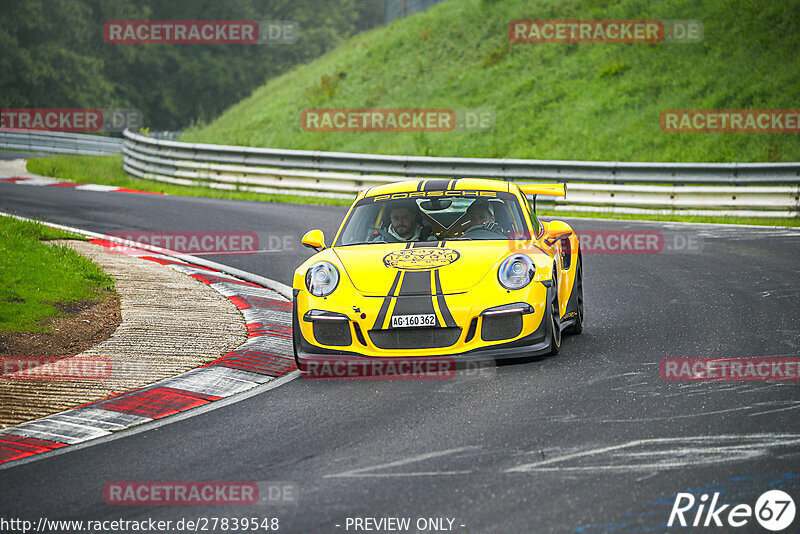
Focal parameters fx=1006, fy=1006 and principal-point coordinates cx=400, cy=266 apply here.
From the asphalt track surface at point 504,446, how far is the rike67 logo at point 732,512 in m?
0.06

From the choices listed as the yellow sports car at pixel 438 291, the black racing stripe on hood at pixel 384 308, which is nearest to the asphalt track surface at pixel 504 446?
the yellow sports car at pixel 438 291

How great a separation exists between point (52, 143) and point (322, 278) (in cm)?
3345

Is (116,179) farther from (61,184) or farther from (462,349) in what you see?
(462,349)

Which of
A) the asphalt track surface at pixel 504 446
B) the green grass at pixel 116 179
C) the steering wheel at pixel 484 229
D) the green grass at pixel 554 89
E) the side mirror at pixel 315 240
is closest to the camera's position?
the asphalt track surface at pixel 504 446

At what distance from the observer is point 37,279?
10.2 meters

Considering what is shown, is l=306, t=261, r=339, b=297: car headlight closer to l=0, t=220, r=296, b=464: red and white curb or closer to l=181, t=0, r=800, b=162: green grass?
l=0, t=220, r=296, b=464: red and white curb

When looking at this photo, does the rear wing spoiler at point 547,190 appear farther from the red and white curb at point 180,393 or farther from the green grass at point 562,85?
the green grass at point 562,85

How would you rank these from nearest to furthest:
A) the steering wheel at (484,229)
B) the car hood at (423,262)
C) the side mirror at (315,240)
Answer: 1. the car hood at (423,262)
2. the side mirror at (315,240)
3. the steering wheel at (484,229)

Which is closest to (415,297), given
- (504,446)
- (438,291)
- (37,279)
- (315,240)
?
(438,291)

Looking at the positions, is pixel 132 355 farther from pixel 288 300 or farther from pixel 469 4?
pixel 469 4

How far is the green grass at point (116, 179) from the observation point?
70.6ft

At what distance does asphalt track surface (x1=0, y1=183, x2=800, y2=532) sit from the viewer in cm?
452

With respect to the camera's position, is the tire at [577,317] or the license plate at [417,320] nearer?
the license plate at [417,320]

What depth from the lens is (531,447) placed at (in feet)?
17.4
